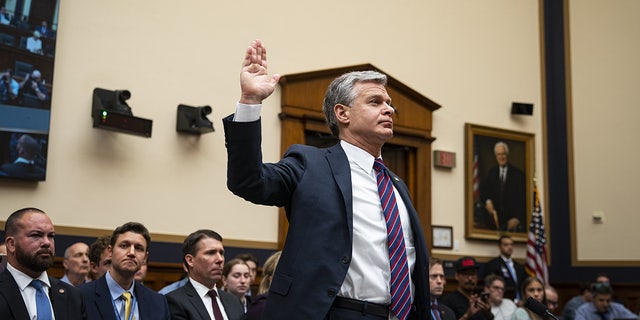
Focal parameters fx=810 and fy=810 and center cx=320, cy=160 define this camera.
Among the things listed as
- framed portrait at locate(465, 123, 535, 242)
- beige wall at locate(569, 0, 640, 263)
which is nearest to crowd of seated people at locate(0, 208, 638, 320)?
framed portrait at locate(465, 123, 535, 242)

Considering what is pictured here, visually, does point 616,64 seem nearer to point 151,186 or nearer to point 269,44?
point 269,44

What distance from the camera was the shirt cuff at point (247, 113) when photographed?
230 cm

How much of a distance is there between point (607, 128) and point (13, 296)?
8.75 m

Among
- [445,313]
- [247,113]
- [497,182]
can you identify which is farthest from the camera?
[497,182]

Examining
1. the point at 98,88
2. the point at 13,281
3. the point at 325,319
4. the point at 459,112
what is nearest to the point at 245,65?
the point at 325,319

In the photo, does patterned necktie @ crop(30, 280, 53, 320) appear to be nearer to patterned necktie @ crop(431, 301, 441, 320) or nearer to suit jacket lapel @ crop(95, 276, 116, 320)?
suit jacket lapel @ crop(95, 276, 116, 320)

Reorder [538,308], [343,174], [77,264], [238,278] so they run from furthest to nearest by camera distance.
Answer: [238,278] → [77,264] → [538,308] → [343,174]

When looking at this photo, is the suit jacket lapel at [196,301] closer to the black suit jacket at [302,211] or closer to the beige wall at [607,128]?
the black suit jacket at [302,211]

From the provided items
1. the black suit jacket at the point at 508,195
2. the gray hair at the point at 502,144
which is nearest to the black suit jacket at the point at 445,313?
the black suit jacket at the point at 508,195

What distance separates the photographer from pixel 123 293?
14.4 feet

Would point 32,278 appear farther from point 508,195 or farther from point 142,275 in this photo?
point 508,195

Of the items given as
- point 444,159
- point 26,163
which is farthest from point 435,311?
point 444,159

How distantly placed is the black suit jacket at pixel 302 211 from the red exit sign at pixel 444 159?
712cm

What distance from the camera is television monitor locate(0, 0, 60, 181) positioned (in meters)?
6.61
